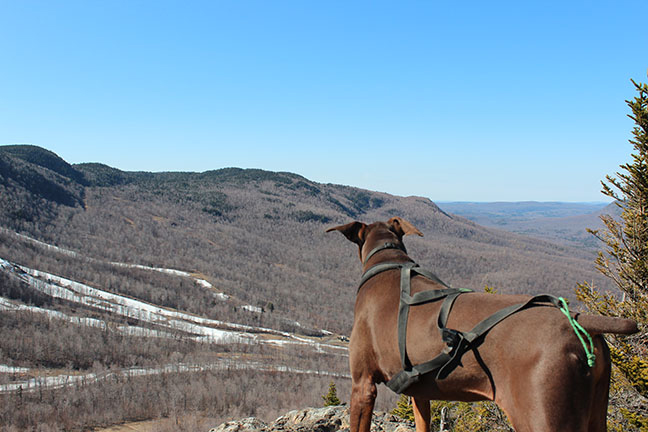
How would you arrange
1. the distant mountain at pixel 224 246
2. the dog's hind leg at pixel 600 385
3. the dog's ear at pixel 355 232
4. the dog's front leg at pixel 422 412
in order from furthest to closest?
1. the distant mountain at pixel 224 246
2. the dog's ear at pixel 355 232
3. the dog's front leg at pixel 422 412
4. the dog's hind leg at pixel 600 385

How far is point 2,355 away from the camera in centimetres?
4484

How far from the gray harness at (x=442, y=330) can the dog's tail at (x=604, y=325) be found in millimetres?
237

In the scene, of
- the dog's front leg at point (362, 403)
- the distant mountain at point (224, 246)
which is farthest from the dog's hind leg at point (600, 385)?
the distant mountain at point (224, 246)

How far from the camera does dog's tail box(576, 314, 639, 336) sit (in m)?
3.00

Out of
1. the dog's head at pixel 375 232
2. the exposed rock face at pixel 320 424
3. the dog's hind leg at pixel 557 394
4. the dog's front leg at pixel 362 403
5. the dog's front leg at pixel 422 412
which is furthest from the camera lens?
the exposed rock face at pixel 320 424

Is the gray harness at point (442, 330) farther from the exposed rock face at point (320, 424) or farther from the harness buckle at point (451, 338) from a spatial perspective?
the exposed rock face at point (320, 424)

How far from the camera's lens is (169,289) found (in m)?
91.6

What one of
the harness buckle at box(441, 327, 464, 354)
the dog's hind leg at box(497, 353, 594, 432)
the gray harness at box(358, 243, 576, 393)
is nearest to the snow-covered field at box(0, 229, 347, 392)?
the gray harness at box(358, 243, 576, 393)

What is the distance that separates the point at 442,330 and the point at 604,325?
106cm

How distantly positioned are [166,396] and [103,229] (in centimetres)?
11052

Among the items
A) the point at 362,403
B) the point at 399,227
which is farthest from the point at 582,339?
the point at 399,227

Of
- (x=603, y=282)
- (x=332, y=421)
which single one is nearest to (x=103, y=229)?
(x=332, y=421)

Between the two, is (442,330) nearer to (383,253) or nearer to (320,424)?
(383,253)

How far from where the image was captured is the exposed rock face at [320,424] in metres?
8.38
